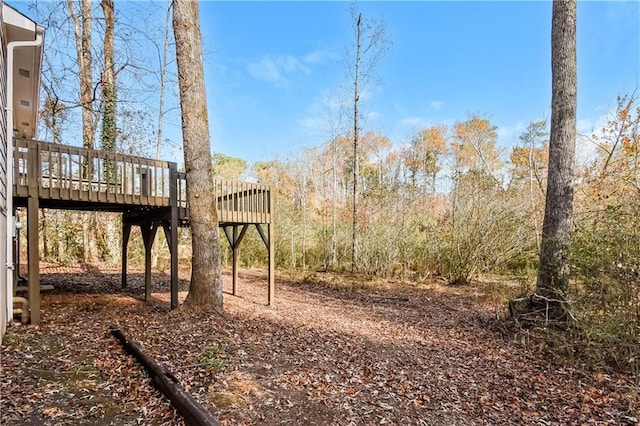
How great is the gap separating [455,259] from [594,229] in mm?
6318

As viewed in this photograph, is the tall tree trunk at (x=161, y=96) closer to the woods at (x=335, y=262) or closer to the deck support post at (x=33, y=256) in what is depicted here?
the woods at (x=335, y=262)

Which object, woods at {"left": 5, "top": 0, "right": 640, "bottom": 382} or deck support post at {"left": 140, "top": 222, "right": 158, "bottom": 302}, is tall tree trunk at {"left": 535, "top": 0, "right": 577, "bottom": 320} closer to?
woods at {"left": 5, "top": 0, "right": 640, "bottom": 382}

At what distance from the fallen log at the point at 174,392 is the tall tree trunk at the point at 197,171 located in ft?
5.34

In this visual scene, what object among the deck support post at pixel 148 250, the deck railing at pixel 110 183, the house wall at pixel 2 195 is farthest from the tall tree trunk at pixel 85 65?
the house wall at pixel 2 195

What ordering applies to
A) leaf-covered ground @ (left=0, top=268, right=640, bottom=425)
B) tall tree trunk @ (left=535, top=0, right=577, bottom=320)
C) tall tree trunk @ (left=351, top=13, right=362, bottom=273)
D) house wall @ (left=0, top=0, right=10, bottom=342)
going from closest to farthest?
leaf-covered ground @ (left=0, top=268, right=640, bottom=425) < house wall @ (left=0, top=0, right=10, bottom=342) < tall tree trunk @ (left=535, top=0, right=577, bottom=320) < tall tree trunk @ (left=351, top=13, right=362, bottom=273)

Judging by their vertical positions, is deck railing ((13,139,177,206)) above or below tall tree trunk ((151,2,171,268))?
below

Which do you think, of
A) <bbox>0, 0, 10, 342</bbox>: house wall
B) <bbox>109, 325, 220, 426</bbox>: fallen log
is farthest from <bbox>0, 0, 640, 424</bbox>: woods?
<bbox>0, 0, 10, 342</bbox>: house wall

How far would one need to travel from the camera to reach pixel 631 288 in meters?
4.09

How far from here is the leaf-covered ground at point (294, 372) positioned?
2.88 metres

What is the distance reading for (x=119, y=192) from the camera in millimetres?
5629

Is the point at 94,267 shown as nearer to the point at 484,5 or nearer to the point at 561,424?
the point at 561,424

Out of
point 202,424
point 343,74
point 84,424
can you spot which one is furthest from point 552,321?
point 343,74

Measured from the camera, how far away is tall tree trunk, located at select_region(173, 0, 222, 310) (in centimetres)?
559

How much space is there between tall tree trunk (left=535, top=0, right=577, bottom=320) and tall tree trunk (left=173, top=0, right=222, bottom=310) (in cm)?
506
